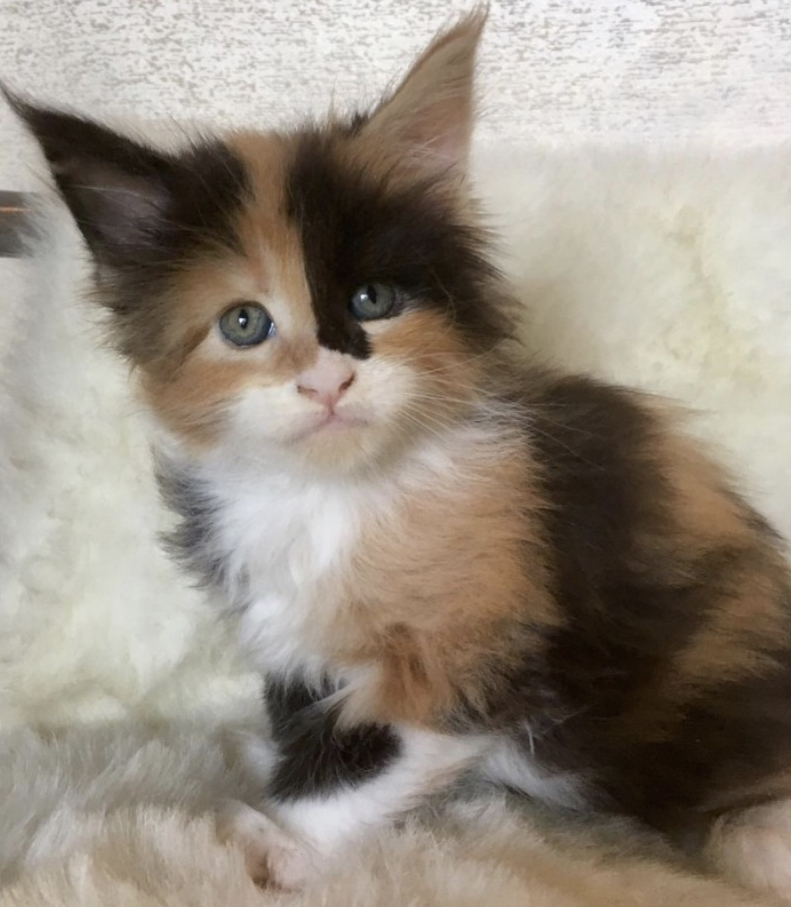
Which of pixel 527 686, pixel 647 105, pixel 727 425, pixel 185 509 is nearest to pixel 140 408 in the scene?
pixel 185 509

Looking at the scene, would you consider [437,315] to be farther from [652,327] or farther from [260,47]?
[260,47]

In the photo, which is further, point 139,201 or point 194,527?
point 194,527

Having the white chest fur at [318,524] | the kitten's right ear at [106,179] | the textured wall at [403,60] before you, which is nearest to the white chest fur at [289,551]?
the white chest fur at [318,524]

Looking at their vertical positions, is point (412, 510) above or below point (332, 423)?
below

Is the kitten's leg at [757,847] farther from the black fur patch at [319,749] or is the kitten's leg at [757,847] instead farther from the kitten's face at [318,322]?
the kitten's face at [318,322]

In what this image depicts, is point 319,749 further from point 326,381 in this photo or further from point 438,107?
point 438,107

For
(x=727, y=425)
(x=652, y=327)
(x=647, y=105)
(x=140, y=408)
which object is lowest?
(x=727, y=425)

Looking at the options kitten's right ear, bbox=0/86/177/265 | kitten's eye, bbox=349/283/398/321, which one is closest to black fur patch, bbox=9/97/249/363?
kitten's right ear, bbox=0/86/177/265

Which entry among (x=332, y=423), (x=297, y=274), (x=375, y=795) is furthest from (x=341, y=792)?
(x=297, y=274)
